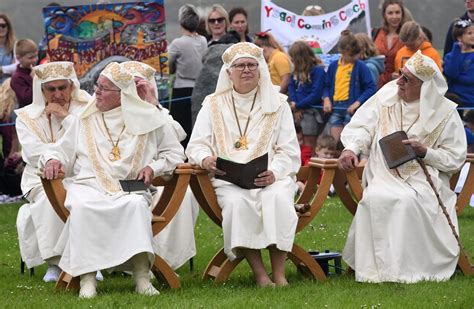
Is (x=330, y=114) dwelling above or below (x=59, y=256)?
below

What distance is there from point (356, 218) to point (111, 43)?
5982 millimetres

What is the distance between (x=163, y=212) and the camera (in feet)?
31.6

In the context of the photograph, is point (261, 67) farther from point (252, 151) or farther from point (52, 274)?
point (52, 274)

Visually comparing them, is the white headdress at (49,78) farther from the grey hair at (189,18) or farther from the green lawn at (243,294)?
the grey hair at (189,18)

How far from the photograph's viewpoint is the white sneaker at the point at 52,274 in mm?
10188

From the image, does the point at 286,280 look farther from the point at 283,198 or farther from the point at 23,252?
the point at 23,252

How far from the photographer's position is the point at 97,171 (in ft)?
31.4

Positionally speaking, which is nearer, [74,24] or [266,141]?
[266,141]

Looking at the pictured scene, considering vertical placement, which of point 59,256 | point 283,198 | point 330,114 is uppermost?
point 283,198

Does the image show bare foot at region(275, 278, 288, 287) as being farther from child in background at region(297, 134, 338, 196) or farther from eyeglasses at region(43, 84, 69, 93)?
child in background at region(297, 134, 338, 196)

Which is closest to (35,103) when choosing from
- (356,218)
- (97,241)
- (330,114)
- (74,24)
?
(97,241)

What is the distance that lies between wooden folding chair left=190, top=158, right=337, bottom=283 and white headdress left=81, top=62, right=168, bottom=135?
500 millimetres

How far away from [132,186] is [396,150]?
6.65 ft

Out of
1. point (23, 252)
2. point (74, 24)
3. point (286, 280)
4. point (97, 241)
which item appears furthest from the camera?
point (74, 24)
